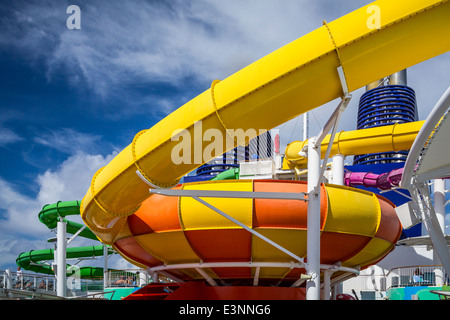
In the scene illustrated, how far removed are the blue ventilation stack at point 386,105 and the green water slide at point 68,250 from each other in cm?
4041

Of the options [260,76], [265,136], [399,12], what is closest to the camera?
[399,12]

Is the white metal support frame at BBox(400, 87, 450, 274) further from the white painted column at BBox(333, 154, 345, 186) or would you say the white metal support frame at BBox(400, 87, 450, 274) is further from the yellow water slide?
the white painted column at BBox(333, 154, 345, 186)

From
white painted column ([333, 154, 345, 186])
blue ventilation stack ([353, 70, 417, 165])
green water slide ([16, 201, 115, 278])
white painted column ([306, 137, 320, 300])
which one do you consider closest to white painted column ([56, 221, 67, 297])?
green water slide ([16, 201, 115, 278])

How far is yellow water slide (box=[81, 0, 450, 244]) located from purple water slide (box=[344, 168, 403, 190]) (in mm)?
14721

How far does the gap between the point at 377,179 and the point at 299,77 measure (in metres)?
16.7

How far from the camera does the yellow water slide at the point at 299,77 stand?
27.6ft

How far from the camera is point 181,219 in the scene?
12.6 meters

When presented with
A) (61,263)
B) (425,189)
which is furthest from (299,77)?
(61,263)

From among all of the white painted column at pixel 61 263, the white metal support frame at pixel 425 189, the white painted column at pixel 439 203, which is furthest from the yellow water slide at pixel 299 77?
the white painted column at pixel 439 203

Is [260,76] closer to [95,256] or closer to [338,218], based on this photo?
[338,218]

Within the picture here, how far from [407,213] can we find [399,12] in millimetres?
10604

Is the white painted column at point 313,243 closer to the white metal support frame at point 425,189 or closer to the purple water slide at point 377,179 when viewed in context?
the white metal support frame at point 425,189

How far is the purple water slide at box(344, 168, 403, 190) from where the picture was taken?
23.2 metres
